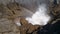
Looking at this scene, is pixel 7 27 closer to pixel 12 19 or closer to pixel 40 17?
pixel 12 19

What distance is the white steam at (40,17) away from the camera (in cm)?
671

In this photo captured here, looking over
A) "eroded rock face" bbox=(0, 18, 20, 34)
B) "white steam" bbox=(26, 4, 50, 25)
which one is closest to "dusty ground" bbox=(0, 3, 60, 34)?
"eroded rock face" bbox=(0, 18, 20, 34)

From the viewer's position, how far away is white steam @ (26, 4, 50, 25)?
6.71m

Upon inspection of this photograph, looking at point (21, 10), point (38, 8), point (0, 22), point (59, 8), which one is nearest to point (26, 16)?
point (21, 10)

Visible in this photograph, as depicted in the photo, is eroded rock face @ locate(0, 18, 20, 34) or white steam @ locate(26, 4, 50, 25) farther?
white steam @ locate(26, 4, 50, 25)

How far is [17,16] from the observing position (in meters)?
6.48

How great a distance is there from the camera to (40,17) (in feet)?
23.2

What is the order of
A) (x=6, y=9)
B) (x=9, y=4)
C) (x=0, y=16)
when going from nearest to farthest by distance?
(x=0, y=16) < (x=6, y=9) < (x=9, y=4)

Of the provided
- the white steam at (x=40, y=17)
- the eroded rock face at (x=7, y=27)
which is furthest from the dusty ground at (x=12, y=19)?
the white steam at (x=40, y=17)

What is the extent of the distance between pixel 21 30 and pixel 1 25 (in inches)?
28.3

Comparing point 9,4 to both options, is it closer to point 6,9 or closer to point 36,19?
point 6,9

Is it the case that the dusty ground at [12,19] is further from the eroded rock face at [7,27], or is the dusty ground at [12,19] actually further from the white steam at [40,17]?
the white steam at [40,17]

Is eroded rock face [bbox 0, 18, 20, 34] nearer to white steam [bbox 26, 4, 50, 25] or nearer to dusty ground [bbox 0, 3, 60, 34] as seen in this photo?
dusty ground [bbox 0, 3, 60, 34]

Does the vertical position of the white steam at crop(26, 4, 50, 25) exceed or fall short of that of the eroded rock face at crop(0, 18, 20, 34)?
it exceeds it
